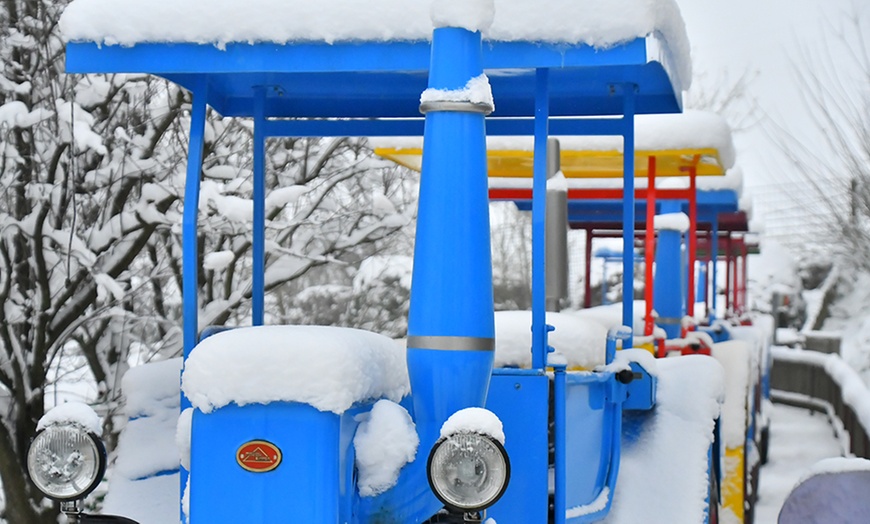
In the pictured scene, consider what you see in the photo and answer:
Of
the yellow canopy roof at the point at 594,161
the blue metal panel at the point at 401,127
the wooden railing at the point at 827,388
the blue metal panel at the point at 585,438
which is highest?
the yellow canopy roof at the point at 594,161

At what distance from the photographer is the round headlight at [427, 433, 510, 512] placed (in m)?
2.45

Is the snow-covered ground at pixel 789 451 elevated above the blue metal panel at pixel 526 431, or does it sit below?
below

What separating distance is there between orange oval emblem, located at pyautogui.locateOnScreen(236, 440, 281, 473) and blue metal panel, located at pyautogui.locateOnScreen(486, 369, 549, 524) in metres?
1.18

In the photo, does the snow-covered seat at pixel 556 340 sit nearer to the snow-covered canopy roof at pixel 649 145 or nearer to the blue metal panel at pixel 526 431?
the blue metal panel at pixel 526 431

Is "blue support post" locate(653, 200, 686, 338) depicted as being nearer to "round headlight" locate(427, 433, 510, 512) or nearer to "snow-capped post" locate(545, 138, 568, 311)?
"snow-capped post" locate(545, 138, 568, 311)

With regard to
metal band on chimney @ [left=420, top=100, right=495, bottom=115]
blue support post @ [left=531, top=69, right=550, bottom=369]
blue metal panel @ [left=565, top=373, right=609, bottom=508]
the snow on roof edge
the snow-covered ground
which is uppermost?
the snow on roof edge

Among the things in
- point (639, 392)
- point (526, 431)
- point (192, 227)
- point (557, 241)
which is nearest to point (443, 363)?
point (526, 431)

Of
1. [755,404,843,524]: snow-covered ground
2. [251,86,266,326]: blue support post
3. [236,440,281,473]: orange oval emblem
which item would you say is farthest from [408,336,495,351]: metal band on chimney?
[755,404,843,524]: snow-covered ground

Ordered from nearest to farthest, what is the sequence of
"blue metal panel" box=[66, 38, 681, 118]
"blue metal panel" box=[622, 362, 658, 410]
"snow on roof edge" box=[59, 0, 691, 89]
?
1. "snow on roof edge" box=[59, 0, 691, 89]
2. "blue metal panel" box=[66, 38, 681, 118]
3. "blue metal panel" box=[622, 362, 658, 410]

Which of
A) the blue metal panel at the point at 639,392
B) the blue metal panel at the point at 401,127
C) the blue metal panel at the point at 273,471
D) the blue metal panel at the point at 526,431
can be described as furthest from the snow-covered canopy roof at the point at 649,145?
the blue metal panel at the point at 273,471

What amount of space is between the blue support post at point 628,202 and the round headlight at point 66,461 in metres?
2.53

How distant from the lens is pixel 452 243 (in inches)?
111

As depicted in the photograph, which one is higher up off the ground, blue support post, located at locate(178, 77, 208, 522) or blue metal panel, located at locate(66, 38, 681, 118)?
blue metal panel, located at locate(66, 38, 681, 118)

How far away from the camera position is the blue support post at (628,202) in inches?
177
